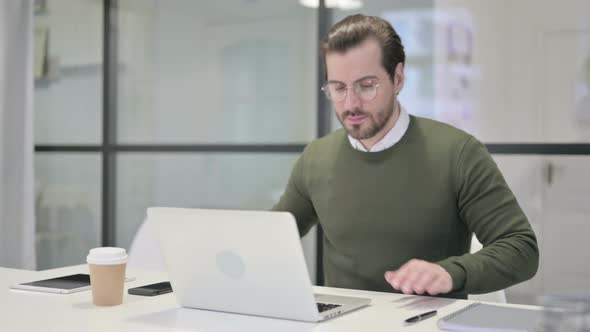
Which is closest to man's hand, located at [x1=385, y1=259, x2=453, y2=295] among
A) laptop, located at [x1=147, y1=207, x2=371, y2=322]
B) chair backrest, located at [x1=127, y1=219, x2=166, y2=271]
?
laptop, located at [x1=147, y1=207, x2=371, y2=322]

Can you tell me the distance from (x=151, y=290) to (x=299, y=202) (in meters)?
0.67

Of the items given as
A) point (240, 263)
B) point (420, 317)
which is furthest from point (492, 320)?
point (240, 263)

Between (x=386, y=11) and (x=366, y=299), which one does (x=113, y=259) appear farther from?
(x=386, y=11)

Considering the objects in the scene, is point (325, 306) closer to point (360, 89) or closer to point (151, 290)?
point (151, 290)

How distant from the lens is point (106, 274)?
1508 millimetres

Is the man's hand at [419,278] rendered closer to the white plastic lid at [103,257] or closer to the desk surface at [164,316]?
the desk surface at [164,316]

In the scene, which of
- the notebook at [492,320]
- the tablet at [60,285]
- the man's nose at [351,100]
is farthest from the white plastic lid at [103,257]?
the man's nose at [351,100]

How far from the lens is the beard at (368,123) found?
2002 mm

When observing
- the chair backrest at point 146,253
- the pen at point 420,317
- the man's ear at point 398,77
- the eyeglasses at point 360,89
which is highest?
the man's ear at point 398,77

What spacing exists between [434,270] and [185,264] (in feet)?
1.75

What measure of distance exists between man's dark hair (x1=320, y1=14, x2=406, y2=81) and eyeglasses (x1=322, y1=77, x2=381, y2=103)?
0.28 ft

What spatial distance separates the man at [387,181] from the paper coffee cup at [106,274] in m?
0.74

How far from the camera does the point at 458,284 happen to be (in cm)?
158

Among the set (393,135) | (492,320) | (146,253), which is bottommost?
(146,253)
